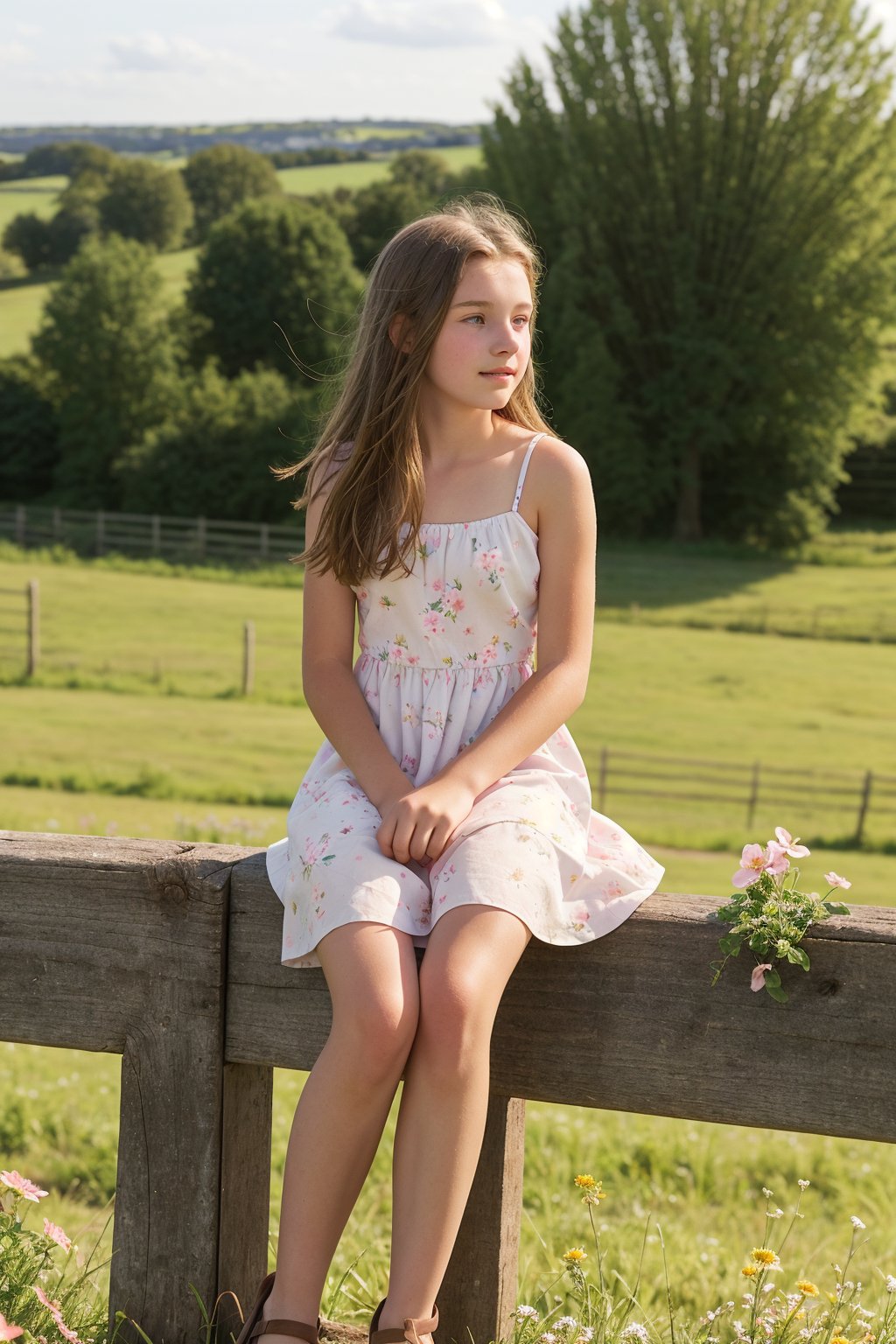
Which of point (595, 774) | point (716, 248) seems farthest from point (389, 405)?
point (716, 248)

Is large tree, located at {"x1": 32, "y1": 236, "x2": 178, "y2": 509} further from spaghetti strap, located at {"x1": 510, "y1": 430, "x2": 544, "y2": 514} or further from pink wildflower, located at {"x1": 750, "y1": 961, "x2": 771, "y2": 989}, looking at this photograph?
pink wildflower, located at {"x1": 750, "y1": 961, "x2": 771, "y2": 989}

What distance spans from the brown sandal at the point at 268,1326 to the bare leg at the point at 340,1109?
1 centimetres

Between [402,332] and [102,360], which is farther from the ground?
[402,332]

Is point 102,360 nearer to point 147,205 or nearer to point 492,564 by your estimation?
point 147,205

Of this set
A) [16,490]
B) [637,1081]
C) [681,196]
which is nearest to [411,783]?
[637,1081]

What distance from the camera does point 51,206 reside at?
1884 inches

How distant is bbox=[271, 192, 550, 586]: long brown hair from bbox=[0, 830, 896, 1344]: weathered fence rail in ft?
1.68

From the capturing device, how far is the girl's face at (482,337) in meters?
2.25

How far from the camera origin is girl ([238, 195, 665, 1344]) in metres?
1.76

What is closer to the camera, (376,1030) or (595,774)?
(376,1030)

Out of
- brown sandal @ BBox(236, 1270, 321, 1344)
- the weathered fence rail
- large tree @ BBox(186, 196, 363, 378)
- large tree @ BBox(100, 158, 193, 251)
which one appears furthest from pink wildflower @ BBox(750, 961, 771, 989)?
large tree @ BBox(100, 158, 193, 251)

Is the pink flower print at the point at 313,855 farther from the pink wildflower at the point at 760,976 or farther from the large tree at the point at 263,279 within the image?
the large tree at the point at 263,279

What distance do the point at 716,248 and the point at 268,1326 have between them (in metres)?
35.3

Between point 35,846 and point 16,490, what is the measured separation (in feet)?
136
